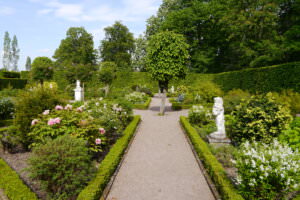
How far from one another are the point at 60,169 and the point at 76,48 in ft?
135

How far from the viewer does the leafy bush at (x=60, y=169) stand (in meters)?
3.66

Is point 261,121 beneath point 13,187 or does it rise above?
above

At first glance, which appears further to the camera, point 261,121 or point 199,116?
point 199,116

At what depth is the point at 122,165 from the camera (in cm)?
552

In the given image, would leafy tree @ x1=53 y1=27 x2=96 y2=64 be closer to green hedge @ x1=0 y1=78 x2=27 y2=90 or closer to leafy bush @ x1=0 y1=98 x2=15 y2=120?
green hedge @ x1=0 y1=78 x2=27 y2=90

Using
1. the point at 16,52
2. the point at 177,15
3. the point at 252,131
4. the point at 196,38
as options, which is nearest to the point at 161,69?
the point at 252,131

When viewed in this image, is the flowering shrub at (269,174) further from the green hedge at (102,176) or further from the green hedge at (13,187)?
the green hedge at (13,187)

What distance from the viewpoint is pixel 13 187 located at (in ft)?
12.2

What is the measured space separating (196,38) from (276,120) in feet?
97.7

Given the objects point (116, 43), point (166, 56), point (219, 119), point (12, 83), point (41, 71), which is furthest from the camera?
point (116, 43)

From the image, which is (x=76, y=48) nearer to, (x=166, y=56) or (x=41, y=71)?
(x=41, y=71)

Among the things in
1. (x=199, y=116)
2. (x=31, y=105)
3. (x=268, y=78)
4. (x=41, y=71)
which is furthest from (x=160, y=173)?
(x=41, y=71)

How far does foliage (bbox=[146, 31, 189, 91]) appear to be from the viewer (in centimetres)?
1170

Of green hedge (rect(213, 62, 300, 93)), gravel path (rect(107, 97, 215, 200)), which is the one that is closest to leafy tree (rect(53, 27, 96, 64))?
green hedge (rect(213, 62, 300, 93))
